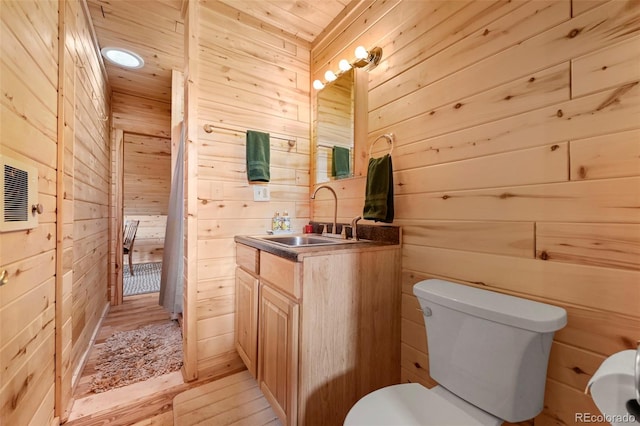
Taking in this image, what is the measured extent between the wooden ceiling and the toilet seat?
89.2 inches

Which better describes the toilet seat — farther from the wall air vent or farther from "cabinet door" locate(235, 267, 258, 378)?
the wall air vent

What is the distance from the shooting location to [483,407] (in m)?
0.87

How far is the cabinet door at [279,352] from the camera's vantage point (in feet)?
3.68

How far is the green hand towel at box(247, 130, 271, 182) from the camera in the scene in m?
1.83

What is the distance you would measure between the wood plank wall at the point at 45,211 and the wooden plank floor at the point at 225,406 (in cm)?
57

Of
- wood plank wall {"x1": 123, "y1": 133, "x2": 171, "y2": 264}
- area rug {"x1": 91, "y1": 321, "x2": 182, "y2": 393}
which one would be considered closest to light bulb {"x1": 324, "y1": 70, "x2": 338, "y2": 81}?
area rug {"x1": 91, "y1": 321, "x2": 182, "y2": 393}

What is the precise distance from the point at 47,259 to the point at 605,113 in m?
2.14

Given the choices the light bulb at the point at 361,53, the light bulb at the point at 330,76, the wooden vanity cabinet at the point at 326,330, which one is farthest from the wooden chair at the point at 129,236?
the light bulb at the point at 361,53

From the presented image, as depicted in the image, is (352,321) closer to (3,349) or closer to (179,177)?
(3,349)

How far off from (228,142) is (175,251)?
1188 mm

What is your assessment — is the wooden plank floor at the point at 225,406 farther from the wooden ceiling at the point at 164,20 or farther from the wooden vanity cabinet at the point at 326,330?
the wooden ceiling at the point at 164,20

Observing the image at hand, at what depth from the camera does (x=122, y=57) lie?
2379mm

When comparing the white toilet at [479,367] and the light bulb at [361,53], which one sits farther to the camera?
the light bulb at [361,53]

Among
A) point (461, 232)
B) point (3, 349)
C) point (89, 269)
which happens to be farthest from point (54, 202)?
point (461, 232)
